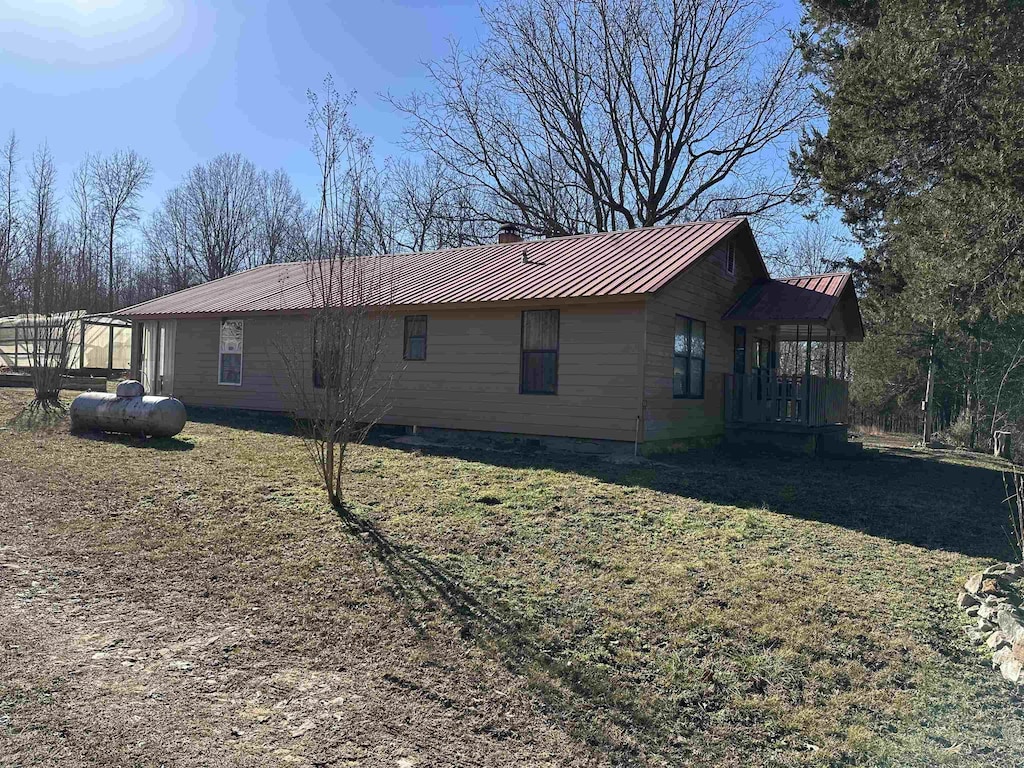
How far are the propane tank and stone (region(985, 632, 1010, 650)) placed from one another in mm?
11120

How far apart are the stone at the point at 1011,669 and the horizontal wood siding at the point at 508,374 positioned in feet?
23.1

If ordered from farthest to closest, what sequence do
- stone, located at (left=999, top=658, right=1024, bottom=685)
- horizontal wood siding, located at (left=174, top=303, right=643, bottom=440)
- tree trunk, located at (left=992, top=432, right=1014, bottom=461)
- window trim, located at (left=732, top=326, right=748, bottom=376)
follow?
1. tree trunk, located at (left=992, top=432, right=1014, bottom=461)
2. window trim, located at (left=732, top=326, right=748, bottom=376)
3. horizontal wood siding, located at (left=174, top=303, right=643, bottom=440)
4. stone, located at (left=999, top=658, right=1024, bottom=685)

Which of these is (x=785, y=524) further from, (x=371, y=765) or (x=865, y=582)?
(x=371, y=765)

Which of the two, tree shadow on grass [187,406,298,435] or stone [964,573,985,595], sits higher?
tree shadow on grass [187,406,298,435]

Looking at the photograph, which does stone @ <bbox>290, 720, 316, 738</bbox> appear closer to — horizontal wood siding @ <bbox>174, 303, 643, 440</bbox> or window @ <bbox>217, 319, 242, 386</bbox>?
horizontal wood siding @ <bbox>174, 303, 643, 440</bbox>

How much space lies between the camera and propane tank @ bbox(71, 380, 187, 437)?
11602 mm

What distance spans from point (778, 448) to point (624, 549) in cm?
794

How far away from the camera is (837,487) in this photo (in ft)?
33.8

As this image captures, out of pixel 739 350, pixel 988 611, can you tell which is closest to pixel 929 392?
pixel 739 350

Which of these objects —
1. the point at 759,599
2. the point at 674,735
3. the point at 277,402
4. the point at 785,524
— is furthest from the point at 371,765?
the point at 277,402

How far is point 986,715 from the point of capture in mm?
3828

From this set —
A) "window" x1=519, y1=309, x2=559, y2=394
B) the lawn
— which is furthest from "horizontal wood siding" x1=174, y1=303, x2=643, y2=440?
the lawn

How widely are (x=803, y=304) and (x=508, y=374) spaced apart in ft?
18.4

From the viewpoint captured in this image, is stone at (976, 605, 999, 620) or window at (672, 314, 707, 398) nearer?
stone at (976, 605, 999, 620)
